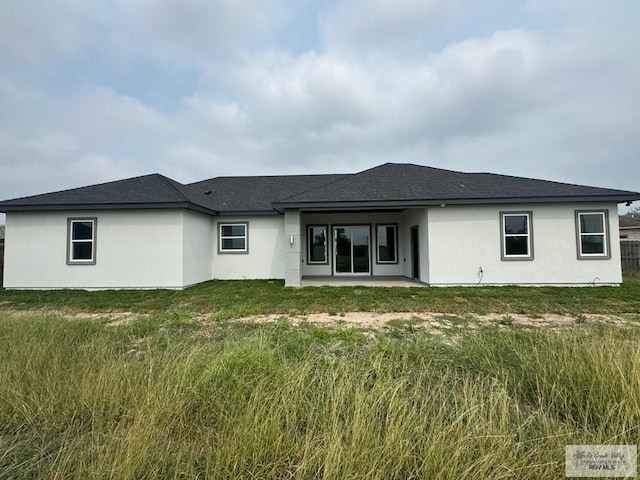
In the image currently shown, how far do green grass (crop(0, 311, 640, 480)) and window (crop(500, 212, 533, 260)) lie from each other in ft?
25.0

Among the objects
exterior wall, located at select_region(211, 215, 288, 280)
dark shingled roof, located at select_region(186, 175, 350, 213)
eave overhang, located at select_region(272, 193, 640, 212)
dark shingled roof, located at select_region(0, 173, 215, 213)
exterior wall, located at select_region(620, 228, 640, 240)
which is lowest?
exterior wall, located at select_region(211, 215, 288, 280)

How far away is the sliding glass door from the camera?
14.7 meters

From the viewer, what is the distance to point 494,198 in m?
10.5

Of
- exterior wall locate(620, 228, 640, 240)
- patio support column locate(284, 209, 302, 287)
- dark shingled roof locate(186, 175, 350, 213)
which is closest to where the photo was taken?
patio support column locate(284, 209, 302, 287)

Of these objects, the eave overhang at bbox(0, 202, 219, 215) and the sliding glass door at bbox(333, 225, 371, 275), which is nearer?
the eave overhang at bbox(0, 202, 219, 215)

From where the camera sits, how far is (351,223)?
14680mm

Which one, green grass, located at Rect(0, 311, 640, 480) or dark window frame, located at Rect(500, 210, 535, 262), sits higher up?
dark window frame, located at Rect(500, 210, 535, 262)

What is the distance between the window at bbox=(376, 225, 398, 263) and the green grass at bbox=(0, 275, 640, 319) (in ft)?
14.3

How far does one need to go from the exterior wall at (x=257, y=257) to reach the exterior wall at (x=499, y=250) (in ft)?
21.2

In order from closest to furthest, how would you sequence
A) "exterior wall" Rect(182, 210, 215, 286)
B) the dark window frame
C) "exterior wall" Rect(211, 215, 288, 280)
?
the dark window frame
"exterior wall" Rect(182, 210, 215, 286)
"exterior wall" Rect(211, 215, 288, 280)

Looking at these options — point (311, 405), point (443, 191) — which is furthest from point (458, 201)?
point (311, 405)

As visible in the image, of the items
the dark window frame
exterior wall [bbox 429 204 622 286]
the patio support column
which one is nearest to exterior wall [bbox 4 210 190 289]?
the patio support column

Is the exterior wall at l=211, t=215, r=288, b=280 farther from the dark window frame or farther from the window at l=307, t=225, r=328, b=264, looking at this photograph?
the dark window frame

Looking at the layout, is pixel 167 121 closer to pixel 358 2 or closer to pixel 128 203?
pixel 128 203
